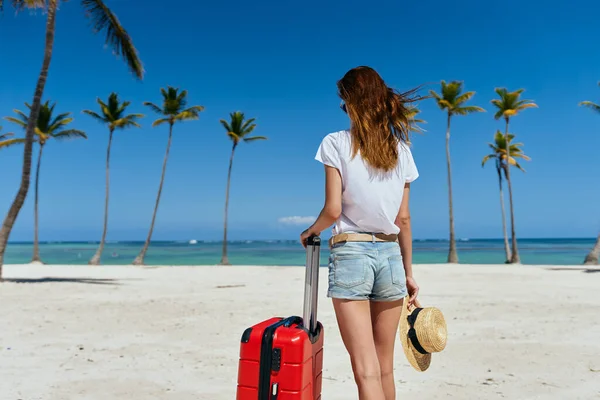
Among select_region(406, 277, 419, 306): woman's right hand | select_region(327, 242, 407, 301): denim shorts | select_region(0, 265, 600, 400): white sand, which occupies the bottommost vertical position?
select_region(0, 265, 600, 400): white sand

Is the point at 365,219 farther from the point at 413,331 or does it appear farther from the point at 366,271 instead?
the point at 413,331

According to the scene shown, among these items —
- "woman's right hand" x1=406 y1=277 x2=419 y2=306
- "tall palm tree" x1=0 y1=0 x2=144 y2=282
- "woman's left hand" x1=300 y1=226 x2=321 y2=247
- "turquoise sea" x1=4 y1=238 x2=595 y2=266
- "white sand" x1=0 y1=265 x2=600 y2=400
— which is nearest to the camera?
"woman's left hand" x1=300 y1=226 x2=321 y2=247

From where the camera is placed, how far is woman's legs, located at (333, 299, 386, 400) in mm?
2283

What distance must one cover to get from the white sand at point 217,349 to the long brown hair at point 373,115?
8.14ft

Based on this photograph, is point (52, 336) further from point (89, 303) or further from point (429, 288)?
point (429, 288)

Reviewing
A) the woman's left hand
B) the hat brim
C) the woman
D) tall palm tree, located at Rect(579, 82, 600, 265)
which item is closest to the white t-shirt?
the woman

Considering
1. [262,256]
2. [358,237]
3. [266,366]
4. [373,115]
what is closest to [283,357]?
[266,366]

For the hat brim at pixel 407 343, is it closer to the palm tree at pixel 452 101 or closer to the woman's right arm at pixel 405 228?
the woman's right arm at pixel 405 228

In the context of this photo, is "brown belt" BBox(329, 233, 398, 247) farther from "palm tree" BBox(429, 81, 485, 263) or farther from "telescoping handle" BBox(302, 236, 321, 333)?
"palm tree" BBox(429, 81, 485, 263)

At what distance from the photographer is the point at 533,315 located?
28.2 feet

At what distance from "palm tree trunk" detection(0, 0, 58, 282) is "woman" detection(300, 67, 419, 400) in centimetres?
1431

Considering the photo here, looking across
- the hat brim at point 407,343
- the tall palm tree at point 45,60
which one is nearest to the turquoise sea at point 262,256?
the tall palm tree at point 45,60

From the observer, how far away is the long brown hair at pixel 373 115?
2.35 metres

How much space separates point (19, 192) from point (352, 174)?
14.7 m
